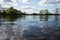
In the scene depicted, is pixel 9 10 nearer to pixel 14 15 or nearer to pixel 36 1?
pixel 14 15

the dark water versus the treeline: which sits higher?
the treeline

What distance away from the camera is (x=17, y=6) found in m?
8.32

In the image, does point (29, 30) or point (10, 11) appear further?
point (10, 11)

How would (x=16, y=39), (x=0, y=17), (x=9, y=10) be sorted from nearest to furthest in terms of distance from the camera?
(x=16, y=39) → (x=9, y=10) → (x=0, y=17)

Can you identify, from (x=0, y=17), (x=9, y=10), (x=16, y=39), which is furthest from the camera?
(x=0, y=17)

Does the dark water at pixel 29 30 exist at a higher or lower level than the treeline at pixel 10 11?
lower

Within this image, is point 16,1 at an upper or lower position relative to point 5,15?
upper

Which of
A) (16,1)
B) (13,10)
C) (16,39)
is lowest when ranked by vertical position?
(16,39)

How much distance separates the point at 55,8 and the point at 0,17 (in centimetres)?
336

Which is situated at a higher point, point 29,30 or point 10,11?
point 10,11

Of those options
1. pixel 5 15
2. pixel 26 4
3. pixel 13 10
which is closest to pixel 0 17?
pixel 5 15

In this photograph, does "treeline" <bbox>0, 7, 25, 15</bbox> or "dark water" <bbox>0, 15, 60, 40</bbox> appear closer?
"dark water" <bbox>0, 15, 60, 40</bbox>

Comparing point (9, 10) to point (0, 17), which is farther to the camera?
point (0, 17)

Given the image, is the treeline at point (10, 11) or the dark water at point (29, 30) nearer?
the dark water at point (29, 30)
